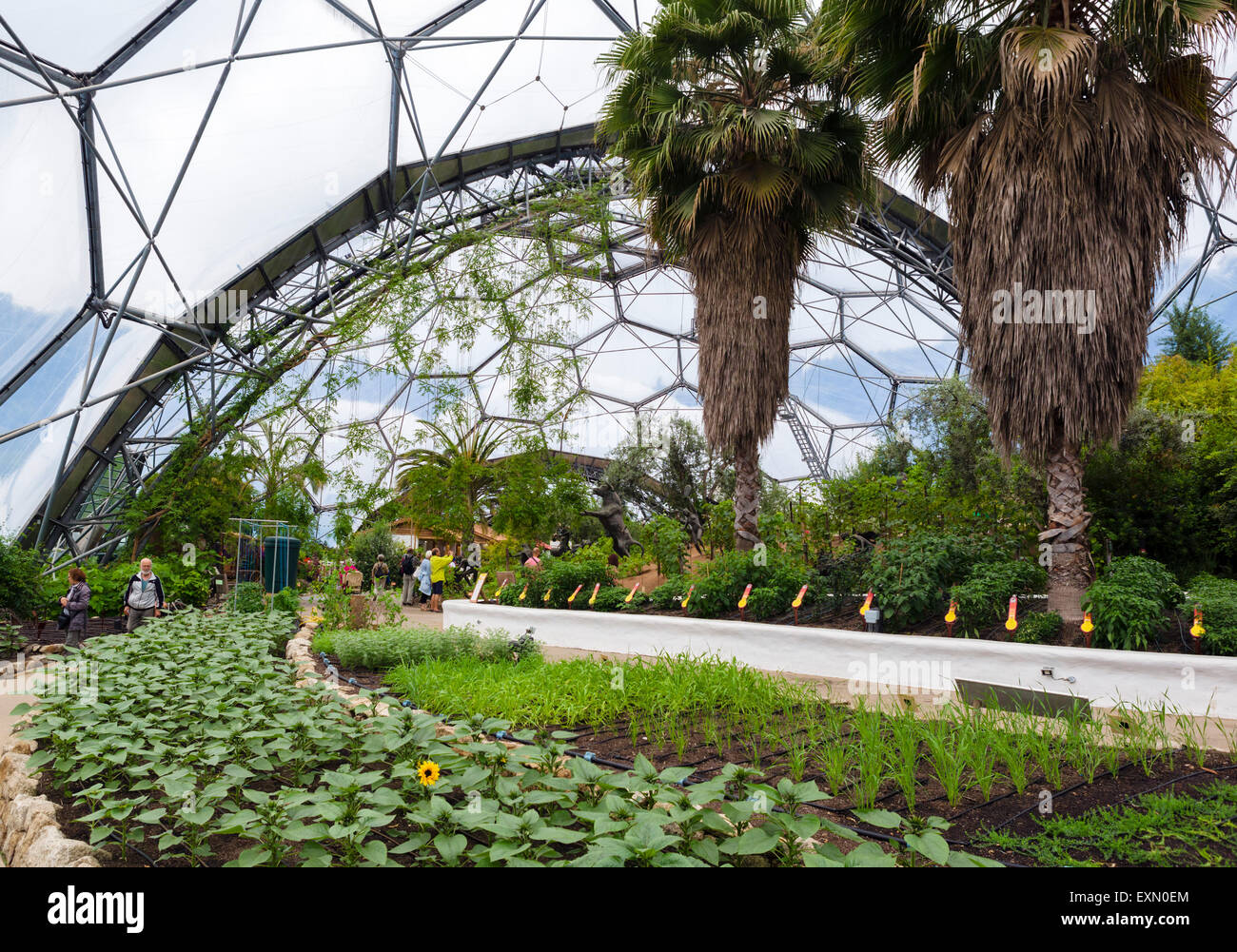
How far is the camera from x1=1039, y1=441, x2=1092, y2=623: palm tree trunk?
6484 millimetres

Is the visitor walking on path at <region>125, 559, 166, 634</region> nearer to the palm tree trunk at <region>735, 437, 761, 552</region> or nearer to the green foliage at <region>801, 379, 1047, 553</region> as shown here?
the palm tree trunk at <region>735, 437, 761, 552</region>

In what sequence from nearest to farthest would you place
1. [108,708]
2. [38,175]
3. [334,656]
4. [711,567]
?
[108,708]
[334,656]
[711,567]
[38,175]

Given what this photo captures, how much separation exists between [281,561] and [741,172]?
1414 centimetres

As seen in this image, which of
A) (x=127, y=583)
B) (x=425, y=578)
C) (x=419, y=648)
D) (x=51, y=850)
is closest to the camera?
(x=51, y=850)

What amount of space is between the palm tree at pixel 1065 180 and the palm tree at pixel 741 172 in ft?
7.42

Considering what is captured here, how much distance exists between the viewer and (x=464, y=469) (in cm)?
1822

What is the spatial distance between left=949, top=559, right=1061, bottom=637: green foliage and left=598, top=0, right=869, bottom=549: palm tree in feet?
10.4

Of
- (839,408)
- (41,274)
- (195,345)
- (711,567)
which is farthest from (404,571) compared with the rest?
(839,408)

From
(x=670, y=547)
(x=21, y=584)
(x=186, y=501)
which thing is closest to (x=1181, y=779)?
(x=670, y=547)

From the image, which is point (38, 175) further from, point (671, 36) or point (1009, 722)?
point (1009, 722)

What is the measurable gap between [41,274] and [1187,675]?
15.7m

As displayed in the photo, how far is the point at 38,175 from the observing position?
36.9ft

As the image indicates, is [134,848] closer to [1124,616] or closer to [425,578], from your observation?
[1124,616]

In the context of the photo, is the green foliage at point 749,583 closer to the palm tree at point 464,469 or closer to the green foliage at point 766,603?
the green foliage at point 766,603
